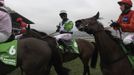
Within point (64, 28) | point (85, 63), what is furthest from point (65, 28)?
point (85, 63)

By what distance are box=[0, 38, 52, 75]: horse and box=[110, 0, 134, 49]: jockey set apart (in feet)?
5.64

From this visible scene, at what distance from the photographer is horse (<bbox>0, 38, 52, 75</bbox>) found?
8.96 m

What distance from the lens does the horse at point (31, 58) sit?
896 centimetres

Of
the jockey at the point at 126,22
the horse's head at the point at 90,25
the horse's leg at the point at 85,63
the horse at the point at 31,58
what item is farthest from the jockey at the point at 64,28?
the horse at the point at 31,58

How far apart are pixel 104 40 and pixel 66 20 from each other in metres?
4.86

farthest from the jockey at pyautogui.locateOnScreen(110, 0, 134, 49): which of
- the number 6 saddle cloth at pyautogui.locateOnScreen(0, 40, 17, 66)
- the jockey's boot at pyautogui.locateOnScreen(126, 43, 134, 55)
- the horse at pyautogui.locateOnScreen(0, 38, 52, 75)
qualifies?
the number 6 saddle cloth at pyautogui.locateOnScreen(0, 40, 17, 66)

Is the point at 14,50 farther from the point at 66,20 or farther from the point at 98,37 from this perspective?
the point at 66,20

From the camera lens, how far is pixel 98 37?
9.54 meters

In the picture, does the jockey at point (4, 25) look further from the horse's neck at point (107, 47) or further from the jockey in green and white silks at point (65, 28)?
the jockey in green and white silks at point (65, 28)

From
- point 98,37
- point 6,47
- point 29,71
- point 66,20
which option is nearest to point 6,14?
point 6,47

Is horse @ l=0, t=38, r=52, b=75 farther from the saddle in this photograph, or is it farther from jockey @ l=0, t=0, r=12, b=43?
the saddle

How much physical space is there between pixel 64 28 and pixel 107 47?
477 cm

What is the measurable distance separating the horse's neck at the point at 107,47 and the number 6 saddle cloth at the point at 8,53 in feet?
6.09

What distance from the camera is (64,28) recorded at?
556 inches
